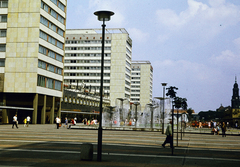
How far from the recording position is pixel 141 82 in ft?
602

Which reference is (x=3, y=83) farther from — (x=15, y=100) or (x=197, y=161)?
(x=197, y=161)

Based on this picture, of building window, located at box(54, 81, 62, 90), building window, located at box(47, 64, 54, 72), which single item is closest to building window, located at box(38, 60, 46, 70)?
building window, located at box(47, 64, 54, 72)

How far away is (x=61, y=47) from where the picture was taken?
71062 mm

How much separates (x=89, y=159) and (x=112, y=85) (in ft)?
359

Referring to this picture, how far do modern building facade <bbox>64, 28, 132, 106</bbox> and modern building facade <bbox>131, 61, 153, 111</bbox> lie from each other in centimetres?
5906

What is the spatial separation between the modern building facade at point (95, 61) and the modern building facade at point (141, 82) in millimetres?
59057

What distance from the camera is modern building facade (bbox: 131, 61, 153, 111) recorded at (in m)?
181

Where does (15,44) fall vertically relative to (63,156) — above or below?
above

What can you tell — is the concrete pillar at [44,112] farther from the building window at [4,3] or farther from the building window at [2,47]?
the building window at [4,3]

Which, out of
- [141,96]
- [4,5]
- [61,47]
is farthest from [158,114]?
[141,96]

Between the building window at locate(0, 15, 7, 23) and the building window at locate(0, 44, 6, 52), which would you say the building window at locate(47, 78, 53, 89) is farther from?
the building window at locate(0, 15, 7, 23)

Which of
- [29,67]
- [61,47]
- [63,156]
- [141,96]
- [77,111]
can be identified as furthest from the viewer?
[141,96]

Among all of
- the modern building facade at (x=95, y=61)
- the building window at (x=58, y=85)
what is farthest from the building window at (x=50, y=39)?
the modern building facade at (x=95, y=61)

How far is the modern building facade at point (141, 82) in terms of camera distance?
180750mm
